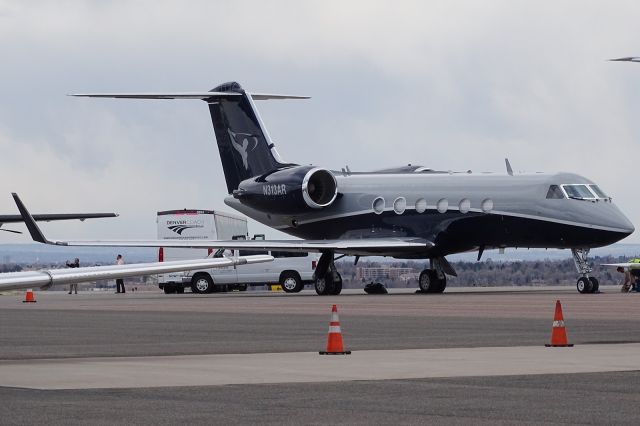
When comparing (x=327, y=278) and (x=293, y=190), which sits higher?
(x=293, y=190)

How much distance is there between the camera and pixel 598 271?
3664 inches

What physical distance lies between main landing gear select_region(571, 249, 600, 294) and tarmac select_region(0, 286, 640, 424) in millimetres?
15109

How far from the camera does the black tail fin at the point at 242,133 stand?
176ft

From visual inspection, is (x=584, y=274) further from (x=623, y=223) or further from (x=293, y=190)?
(x=293, y=190)

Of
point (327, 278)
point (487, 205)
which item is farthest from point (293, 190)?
point (487, 205)

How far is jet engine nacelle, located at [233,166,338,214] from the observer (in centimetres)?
4906

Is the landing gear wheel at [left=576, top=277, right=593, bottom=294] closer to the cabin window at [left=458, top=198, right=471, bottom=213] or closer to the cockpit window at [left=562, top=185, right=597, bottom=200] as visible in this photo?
the cockpit window at [left=562, top=185, right=597, bottom=200]

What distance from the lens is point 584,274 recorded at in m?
45.9

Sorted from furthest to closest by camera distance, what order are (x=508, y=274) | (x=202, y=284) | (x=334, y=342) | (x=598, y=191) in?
(x=508, y=274), (x=202, y=284), (x=598, y=191), (x=334, y=342)

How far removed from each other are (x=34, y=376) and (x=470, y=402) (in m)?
5.29

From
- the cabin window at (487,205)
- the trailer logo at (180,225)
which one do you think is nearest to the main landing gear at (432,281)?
the cabin window at (487,205)

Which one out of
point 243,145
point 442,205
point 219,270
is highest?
point 243,145

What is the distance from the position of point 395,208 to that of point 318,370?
32.3 m

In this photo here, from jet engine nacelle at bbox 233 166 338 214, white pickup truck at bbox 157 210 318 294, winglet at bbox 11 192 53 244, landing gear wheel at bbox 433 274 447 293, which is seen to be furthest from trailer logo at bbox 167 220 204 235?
winglet at bbox 11 192 53 244
